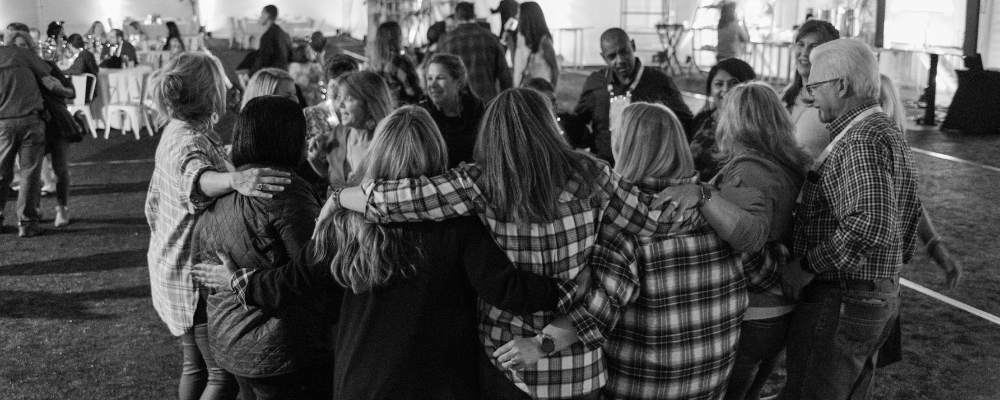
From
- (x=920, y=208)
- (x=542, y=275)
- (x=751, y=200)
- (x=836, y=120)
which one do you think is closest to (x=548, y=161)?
(x=542, y=275)

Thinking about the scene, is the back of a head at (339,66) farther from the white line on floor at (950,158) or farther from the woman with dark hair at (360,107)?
the white line on floor at (950,158)

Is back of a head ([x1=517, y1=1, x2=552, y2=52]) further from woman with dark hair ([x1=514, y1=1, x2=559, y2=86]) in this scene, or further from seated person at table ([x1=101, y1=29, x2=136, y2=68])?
seated person at table ([x1=101, y1=29, x2=136, y2=68])

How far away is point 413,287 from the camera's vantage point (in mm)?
2115

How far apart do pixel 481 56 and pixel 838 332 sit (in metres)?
4.94

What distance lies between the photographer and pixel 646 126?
2.47 meters

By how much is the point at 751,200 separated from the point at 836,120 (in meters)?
0.43

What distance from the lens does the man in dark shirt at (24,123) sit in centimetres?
683

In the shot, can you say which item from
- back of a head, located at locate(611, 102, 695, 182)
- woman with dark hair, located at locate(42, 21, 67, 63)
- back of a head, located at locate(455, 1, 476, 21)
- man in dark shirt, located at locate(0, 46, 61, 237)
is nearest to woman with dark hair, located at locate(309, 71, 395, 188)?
back of a head, located at locate(611, 102, 695, 182)

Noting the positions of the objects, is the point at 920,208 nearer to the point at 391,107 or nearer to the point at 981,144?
the point at 391,107

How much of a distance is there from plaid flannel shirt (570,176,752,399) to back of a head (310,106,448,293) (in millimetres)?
488

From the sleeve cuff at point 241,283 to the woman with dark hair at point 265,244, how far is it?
0.11 m

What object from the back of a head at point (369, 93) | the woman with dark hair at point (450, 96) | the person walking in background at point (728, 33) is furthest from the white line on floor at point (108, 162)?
the back of a head at point (369, 93)

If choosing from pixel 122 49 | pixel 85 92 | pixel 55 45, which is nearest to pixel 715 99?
pixel 85 92

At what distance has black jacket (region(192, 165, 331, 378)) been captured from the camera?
2.58 metres
